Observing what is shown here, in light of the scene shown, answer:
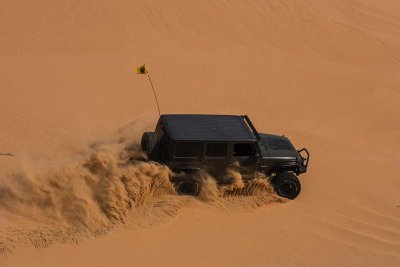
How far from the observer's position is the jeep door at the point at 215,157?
31.7 feet

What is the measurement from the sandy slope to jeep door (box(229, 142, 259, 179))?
60 cm

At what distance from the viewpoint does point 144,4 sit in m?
18.0

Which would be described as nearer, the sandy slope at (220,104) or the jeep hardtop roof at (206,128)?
the sandy slope at (220,104)

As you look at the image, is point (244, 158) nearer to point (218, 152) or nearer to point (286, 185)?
point (218, 152)

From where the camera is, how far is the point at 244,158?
9859 millimetres

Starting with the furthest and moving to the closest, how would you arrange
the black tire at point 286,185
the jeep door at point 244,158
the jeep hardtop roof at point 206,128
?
1. the black tire at point 286,185
2. the jeep door at point 244,158
3. the jeep hardtop roof at point 206,128

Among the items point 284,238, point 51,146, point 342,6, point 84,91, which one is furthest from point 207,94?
point 342,6

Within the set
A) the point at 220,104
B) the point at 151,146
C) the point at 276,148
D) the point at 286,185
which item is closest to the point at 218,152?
the point at 151,146

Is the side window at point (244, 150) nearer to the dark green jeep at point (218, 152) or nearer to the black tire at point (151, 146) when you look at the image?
the dark green jeep at point (218, 152)

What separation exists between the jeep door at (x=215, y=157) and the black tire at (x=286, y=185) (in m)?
1.04

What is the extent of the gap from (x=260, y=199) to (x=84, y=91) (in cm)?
610

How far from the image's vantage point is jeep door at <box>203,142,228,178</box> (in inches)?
380

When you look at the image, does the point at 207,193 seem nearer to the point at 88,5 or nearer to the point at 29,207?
the point at 29,207

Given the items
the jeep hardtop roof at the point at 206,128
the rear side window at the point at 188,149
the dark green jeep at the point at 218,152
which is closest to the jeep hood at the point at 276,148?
the dark green jeep at the point at 218,152
